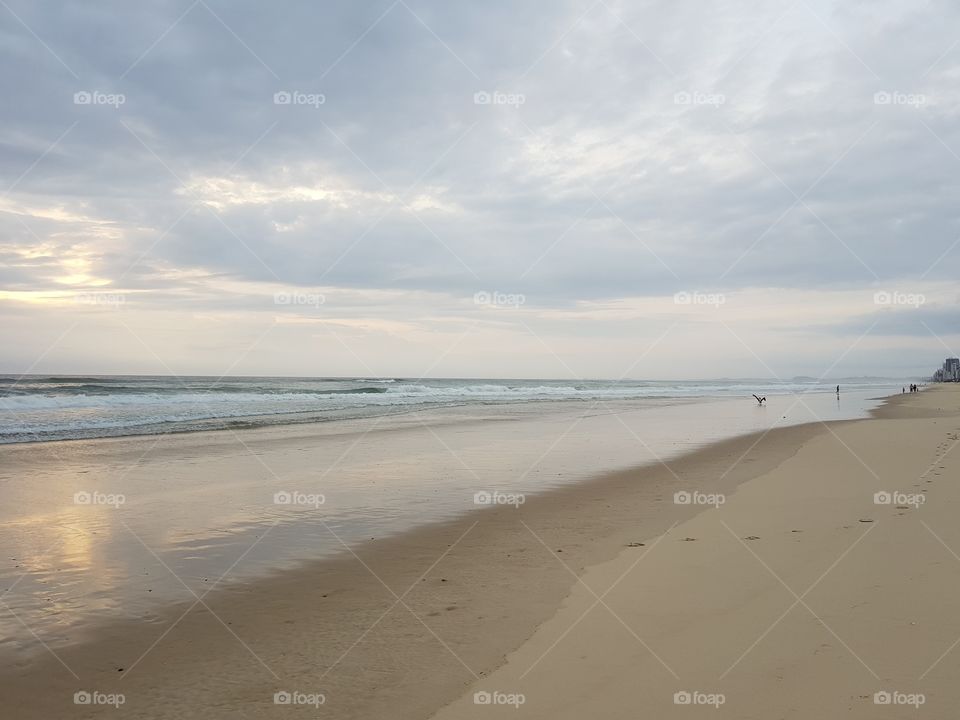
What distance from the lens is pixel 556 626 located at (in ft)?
16.7

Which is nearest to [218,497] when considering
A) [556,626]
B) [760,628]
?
[556,626]

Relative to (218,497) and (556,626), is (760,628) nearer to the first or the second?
(556,626)

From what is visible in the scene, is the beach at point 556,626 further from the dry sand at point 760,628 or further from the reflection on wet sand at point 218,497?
the reflection on wet sand at point 218,497

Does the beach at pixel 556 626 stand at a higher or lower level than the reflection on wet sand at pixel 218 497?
lower

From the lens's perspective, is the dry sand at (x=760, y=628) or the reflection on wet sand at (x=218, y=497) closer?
the dry sand at (x=760, y=628)

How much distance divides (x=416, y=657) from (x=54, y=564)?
16.0 feet

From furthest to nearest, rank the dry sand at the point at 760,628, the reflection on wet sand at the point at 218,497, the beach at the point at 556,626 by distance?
the reflection on wet sand at the point at 218,497
the beach at the point at 556,626
the dry sand at the point at 760,628

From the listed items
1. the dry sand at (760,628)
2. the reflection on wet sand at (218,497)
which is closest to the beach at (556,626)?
the dry sand at (760,628)

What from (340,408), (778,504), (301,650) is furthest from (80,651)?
(340,408)

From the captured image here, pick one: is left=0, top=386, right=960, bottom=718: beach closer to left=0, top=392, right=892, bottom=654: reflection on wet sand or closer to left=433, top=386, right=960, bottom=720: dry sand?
left=433, top=386, right=960, bottom=720: dry sand

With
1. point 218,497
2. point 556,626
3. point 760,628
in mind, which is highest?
point 218,497

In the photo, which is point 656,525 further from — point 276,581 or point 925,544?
point 276,581

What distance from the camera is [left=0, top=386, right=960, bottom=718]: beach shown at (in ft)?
13.2

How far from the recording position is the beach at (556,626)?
4020 millimetres
